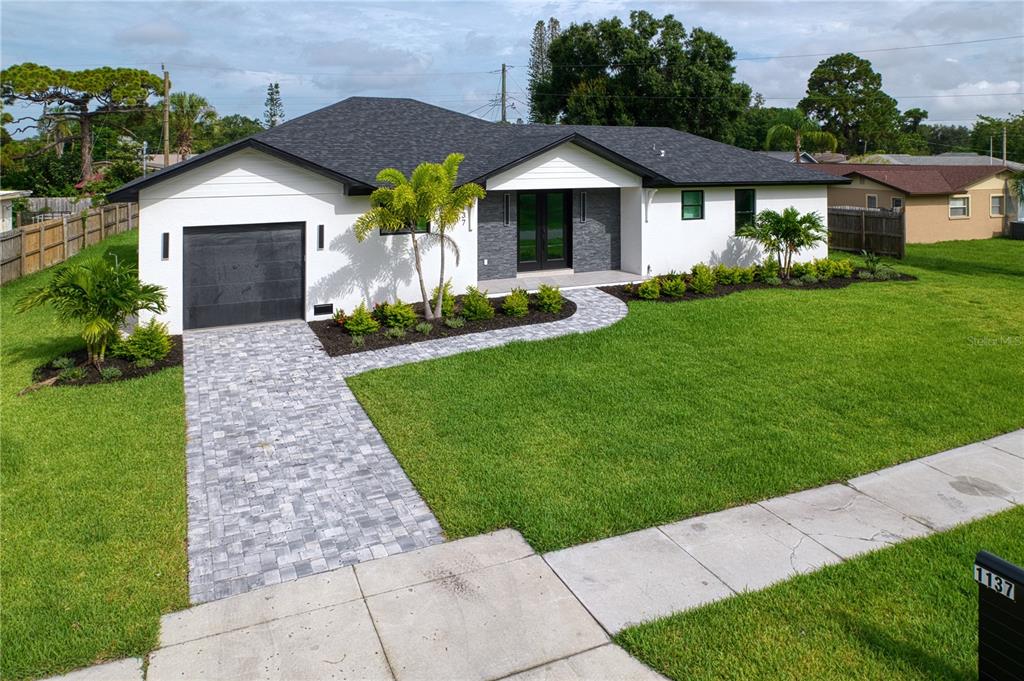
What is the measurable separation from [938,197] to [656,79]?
18389mm

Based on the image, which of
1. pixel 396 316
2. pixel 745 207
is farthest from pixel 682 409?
pixel 745 207

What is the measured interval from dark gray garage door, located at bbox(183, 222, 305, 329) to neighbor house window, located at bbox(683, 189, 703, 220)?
10223 millimetres

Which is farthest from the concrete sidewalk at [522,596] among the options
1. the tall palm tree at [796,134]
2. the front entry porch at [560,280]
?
the tall palm tree at [796,134]

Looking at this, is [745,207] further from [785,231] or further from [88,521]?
[88,521]

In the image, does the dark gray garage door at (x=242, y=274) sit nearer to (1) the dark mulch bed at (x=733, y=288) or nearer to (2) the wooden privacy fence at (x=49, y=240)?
(1) the dark mulch bed at (x=733, y=288)

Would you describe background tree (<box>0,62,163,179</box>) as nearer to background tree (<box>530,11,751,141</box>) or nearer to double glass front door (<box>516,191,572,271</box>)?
background tree (<box>530,11,751,141</box>)

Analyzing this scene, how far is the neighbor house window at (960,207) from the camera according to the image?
31.3 m

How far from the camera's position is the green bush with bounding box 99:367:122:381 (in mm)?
11532

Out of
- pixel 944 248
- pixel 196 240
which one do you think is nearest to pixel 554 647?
pixel 196 240

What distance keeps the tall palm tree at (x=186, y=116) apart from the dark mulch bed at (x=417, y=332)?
117 ft

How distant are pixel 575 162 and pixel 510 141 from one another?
7.90 ft

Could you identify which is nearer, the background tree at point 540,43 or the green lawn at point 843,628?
the green lawn at point 843,628

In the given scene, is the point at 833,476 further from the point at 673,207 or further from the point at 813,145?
the point at 813,145

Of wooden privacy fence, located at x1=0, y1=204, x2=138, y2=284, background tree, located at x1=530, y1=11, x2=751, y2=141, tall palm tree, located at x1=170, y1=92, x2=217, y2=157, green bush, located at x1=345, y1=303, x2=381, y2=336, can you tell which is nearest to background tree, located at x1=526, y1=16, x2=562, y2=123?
background tree, located at x1=530, y1=11, x2=751, y2=141
